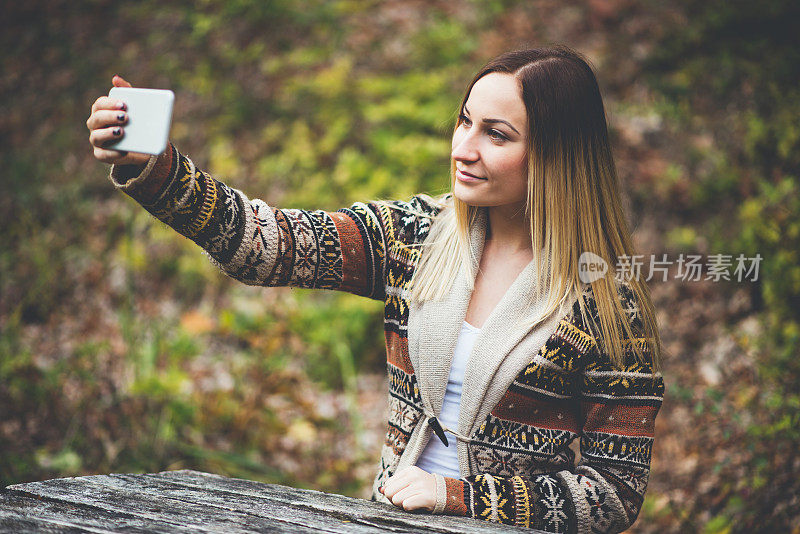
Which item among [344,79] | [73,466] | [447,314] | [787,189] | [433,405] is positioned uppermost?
[344,79]

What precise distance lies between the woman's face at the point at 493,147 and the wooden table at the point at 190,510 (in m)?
0.86

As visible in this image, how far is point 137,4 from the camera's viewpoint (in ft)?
24.8

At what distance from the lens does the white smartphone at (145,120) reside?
4.84 feet

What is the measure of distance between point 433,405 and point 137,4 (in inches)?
292

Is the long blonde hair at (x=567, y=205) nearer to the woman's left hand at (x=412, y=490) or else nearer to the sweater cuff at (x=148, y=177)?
the woman's left hand at (x=412, y=490)

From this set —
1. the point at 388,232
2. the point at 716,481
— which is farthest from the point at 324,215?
the point at 716,481

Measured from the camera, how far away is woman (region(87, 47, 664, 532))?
171cm

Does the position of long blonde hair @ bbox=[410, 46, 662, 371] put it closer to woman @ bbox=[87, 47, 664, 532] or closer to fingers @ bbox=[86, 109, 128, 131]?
woman @ bbox=[87, 47, 664, 532]

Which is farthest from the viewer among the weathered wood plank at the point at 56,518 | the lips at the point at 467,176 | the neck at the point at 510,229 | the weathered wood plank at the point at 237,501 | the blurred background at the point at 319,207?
the blurred background at the point at 319,207

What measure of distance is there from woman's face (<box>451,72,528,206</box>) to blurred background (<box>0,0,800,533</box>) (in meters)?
2.18

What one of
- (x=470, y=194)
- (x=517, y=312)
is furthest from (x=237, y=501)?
(x=470, y=194)

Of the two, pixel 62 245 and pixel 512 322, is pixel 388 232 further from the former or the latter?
pixel 62 245

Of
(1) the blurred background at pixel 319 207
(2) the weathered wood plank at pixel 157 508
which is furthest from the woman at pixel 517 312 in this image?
(1) the blurred background at pixel 319 207

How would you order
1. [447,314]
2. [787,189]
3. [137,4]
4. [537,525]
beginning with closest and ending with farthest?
[537,525], [447,314], [787,189], [137,4]
